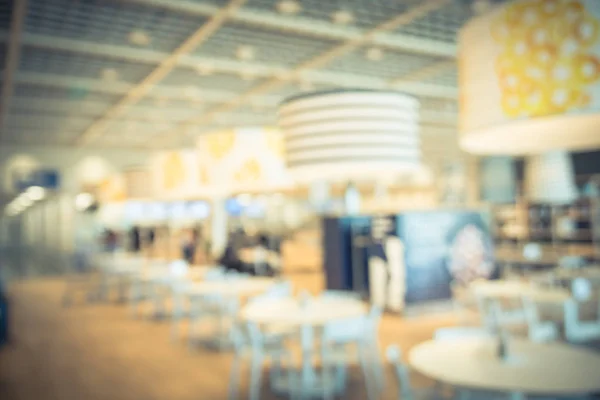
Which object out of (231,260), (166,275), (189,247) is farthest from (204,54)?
(189,247)

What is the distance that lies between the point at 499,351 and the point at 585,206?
1025 centimetres

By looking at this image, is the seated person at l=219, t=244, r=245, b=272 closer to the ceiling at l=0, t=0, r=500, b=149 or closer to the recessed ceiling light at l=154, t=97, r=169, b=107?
the ceiling at l=0, t=0, r=500, b=149

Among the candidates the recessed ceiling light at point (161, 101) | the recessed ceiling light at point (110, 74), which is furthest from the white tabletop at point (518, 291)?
the recessed ceiling light at point (161, 101)

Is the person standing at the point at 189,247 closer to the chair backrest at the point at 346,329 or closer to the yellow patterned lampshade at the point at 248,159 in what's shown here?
the chair backrest at the point at 346,329

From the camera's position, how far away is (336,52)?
28.6ft

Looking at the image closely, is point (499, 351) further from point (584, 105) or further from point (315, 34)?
point (315, 34)

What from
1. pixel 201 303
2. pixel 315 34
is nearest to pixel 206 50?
pixel 315 34

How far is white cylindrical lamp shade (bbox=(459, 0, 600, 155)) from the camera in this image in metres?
1.02

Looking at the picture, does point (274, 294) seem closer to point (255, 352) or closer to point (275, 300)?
point (275, 300)

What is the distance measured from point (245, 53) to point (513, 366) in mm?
6898

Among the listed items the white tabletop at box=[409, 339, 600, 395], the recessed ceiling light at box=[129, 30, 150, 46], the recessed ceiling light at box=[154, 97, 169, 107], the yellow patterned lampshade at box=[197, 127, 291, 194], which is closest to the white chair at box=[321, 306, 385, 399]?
the white tabletop at box=[409, 339, 600, 395]

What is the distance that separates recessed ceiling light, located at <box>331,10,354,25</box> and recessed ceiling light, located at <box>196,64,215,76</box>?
242 centimetres

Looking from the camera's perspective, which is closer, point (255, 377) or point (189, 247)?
point (255, 377)

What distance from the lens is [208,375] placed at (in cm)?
549
